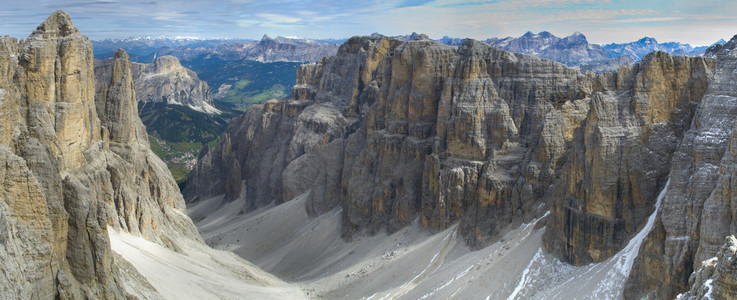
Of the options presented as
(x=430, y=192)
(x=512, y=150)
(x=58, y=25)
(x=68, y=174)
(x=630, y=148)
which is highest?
(x=58, y=25)

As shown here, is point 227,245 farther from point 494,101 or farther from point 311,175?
point 494,101

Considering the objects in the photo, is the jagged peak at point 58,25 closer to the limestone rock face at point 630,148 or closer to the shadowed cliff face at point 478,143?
the shadowed cliff face at point 478,143

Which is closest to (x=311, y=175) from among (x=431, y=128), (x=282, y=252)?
(x=282, y=252)

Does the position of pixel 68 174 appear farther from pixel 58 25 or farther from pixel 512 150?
pixel 512 150

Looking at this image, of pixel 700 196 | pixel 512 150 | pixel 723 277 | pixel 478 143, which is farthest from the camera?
pixel 478 143

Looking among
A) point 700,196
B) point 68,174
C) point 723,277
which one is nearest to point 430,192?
point 700,196

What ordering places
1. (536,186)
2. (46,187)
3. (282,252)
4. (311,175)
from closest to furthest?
(46,187) < (536,186) < (282,252) < (311,175)
